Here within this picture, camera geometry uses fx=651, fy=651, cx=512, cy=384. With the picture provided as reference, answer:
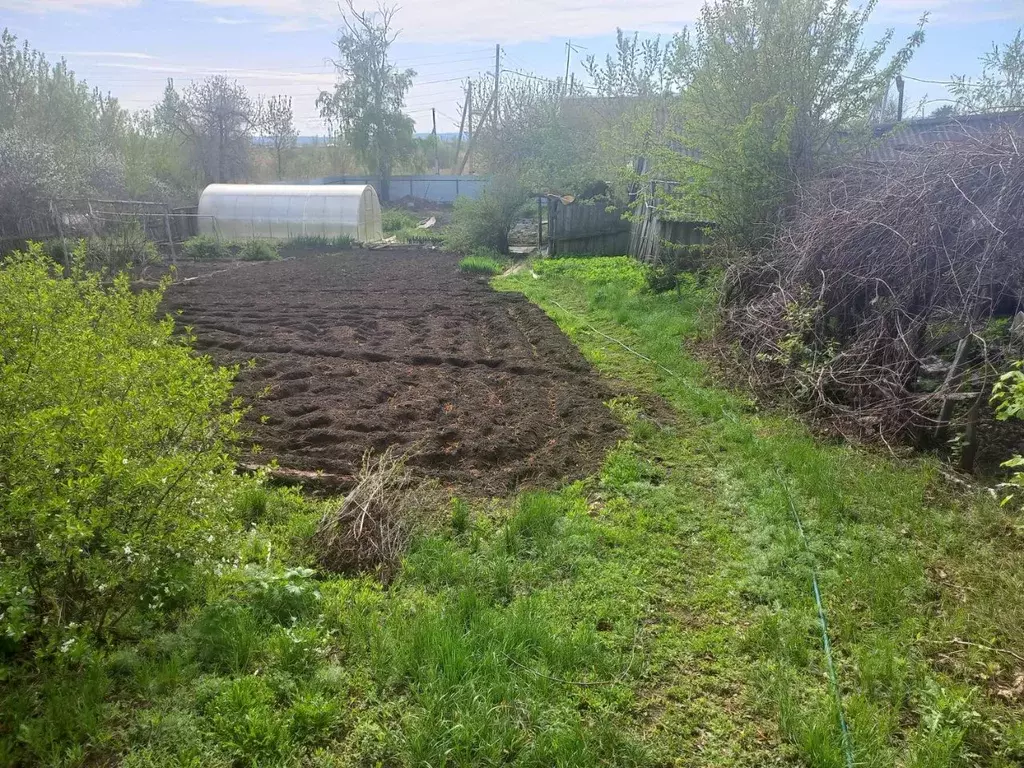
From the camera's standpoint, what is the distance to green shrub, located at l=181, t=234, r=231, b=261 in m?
19.0

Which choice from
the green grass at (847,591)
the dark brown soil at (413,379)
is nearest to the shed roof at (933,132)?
the green grass at (847,591)

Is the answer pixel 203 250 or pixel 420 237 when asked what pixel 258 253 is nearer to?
pixel 203 250

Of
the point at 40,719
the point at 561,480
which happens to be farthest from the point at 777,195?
the point at 40,719

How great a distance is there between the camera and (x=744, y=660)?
126 inches

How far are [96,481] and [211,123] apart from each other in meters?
33.5

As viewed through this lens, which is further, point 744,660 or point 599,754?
point 744,660

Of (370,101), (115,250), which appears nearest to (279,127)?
(370,101)

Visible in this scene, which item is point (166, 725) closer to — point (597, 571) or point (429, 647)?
point (429, 647)

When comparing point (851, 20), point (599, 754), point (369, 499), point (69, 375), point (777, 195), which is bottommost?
point (599, 754)

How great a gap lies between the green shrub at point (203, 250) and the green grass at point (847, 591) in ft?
55.1

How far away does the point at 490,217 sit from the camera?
19172 mm

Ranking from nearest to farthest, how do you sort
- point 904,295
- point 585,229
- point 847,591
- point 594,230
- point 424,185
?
point 847,591 → point 904,295 → point 585,229 → point 594,230 → point 424,185

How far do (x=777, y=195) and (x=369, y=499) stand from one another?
297 inches

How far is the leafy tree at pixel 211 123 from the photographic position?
30.7 m
